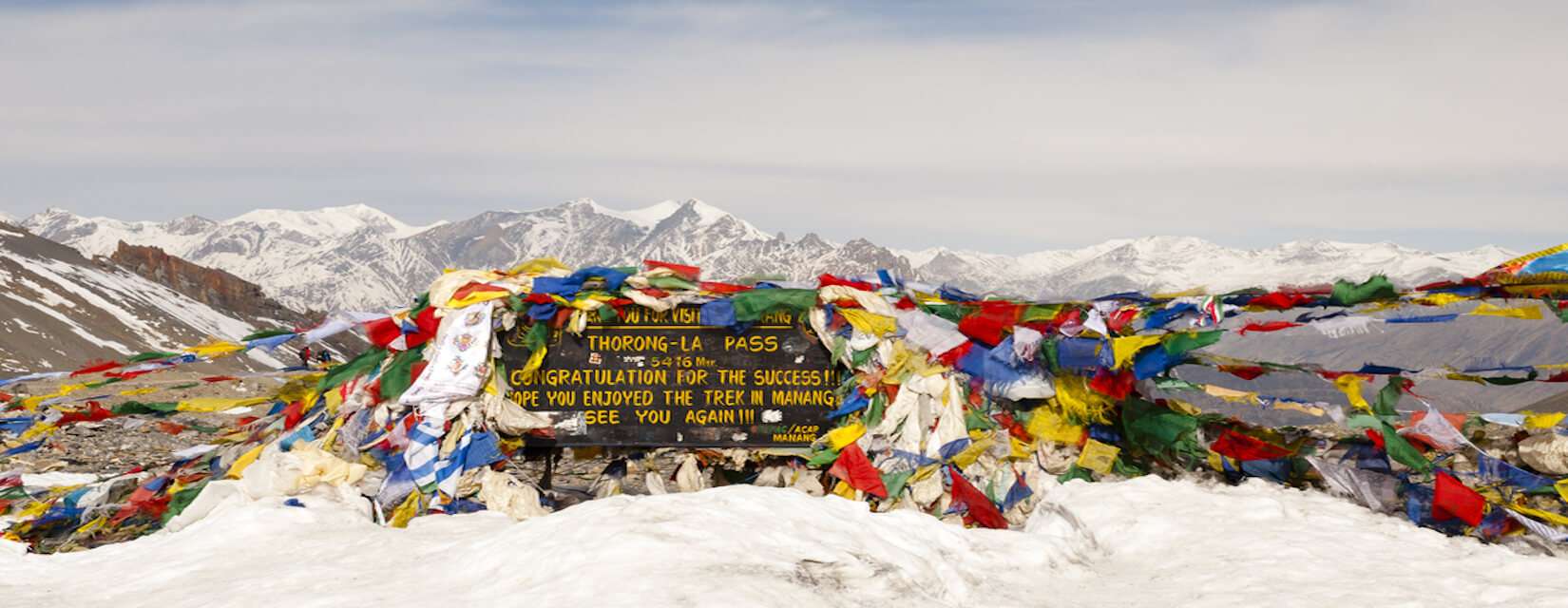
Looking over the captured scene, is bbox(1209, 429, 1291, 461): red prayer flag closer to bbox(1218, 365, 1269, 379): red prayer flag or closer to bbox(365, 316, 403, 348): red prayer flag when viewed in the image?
bbox(1218, 365, 1269, 379): red prayer flag

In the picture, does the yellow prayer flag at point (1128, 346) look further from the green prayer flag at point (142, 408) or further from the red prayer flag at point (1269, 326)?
the green prayer flag at point (142, 408)

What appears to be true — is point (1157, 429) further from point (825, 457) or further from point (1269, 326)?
point (825, 457)

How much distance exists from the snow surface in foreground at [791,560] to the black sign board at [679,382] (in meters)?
1.32

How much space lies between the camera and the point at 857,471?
1002cm

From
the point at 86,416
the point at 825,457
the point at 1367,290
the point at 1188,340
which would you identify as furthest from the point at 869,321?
the point at 86,416

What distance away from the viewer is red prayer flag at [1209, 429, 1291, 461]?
9.96 m

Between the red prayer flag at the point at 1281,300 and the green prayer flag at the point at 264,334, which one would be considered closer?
the red prayer flag at the point at 1281,300

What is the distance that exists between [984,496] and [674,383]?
2739 mm

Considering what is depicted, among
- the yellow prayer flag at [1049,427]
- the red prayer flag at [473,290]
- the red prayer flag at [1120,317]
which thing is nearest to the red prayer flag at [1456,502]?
the red prayer flag at [1120,317]

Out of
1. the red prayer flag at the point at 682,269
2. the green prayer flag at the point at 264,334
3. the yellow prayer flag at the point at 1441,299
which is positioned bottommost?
the green prayer flag at the point at 264,334

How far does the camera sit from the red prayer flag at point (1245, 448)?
32.7 feet

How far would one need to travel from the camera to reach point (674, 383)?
10250 millimetres

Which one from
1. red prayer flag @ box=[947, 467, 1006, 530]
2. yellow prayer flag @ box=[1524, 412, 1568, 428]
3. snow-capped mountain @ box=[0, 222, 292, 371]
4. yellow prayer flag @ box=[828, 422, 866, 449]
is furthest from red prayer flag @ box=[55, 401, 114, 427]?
snow-capped mountain @ box=[0, 222, 292, 371]

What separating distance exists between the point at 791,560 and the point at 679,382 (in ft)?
10.8
